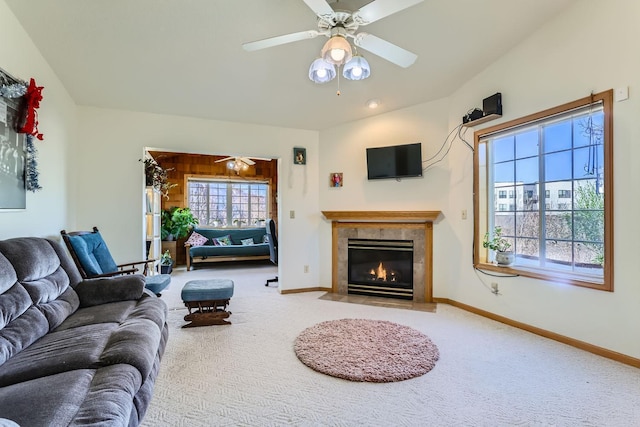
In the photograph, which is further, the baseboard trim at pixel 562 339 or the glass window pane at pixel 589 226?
the glass window pane at pixel 589 226

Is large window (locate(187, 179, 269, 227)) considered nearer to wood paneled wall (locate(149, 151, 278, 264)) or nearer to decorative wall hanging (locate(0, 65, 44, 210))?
wood paneled wall (locate(149, 151, 278, 264))

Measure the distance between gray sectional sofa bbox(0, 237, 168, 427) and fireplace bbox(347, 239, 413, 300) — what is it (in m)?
2.69

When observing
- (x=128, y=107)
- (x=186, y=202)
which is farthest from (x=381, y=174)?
(x=186, y=202)

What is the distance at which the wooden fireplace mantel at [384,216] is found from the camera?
13.3 ft

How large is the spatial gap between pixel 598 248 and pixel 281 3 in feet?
10.4

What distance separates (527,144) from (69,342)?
396 cm

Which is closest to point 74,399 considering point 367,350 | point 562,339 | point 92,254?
point 367,350

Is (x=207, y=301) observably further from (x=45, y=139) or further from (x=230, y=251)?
(x=230, y=251)

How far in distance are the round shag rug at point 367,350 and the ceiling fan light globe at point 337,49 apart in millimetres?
2100

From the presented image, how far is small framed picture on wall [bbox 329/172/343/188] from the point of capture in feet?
15.1

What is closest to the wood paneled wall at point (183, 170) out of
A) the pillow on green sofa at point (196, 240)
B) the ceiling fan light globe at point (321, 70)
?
the pillow on green sofa at point (196, 240)

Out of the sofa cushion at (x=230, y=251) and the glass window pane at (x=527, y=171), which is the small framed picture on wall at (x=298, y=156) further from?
the sofa cushion at (x=230, y=251)

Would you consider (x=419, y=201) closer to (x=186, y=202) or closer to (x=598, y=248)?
(x=598, y=248)

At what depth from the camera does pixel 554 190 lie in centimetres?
298
